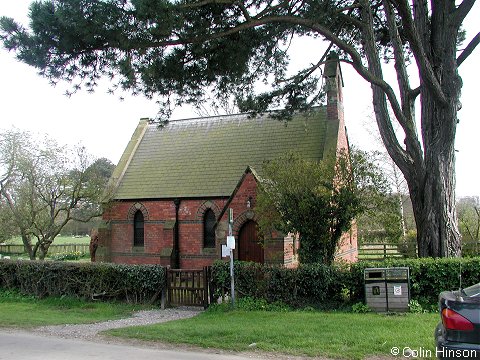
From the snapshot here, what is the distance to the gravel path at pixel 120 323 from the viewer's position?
10.4 metres

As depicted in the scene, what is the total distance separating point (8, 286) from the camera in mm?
17016

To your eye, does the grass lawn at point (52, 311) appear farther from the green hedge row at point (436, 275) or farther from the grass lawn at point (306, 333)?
the green hedge row at point (436, 275)

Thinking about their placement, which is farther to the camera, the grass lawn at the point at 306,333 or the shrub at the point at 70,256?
the shrub at the point at 70,256

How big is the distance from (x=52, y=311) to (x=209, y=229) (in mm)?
9677

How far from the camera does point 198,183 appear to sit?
23.0 metres

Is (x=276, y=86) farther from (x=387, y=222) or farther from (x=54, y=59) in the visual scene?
(x=54, y=59)

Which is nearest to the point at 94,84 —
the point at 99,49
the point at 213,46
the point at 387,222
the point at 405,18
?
the point at 99,49

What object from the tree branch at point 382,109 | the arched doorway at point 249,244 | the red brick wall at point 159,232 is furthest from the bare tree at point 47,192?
the tree branch at point 382,109

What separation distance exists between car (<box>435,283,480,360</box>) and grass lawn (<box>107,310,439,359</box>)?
2400 mm

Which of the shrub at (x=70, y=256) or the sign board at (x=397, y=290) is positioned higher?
the sign board at (x=397, y=290)

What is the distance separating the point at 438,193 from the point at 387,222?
6.56ft

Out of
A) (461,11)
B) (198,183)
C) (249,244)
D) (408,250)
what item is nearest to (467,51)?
(461,11)

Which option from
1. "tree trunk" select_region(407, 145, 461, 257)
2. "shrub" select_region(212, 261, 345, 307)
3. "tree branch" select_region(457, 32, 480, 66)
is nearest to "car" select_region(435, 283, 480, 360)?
"shrub" select_region(212, 261, 345, 307)

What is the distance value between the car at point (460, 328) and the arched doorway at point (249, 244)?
1421 cm
